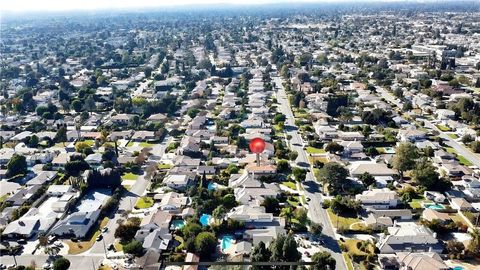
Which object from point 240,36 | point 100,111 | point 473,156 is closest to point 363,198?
point 473,156

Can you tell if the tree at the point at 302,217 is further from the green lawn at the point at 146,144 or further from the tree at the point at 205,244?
the green lawn at the point at 146,144

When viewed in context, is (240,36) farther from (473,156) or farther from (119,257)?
(119,257)

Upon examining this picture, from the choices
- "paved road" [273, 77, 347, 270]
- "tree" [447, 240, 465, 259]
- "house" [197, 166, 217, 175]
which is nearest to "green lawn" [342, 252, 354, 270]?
"paved road" [273, 77, 347, 270]

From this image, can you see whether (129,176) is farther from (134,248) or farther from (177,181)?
(134,248)

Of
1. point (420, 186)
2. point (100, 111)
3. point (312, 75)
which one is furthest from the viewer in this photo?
point (312, 75)

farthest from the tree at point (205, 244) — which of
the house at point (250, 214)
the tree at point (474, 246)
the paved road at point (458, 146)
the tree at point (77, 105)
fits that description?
the tree at point (77, 105)

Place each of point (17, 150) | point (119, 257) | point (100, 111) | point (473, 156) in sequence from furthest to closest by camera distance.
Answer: point (100, 111), point (17, 150), point (473, 156), point (119, 257)
